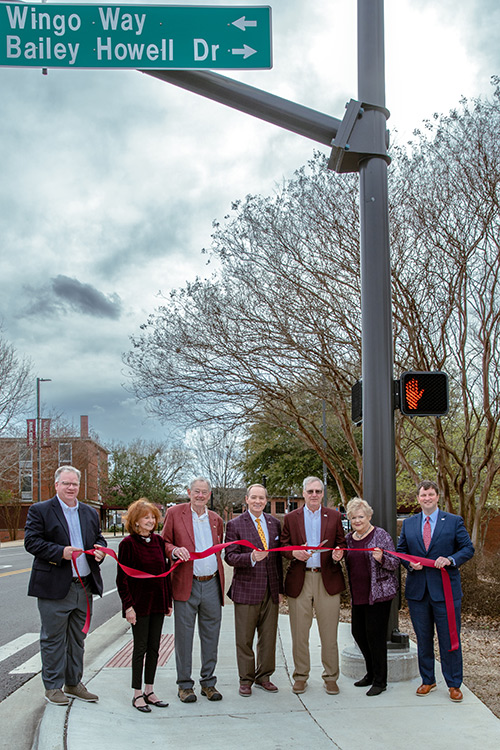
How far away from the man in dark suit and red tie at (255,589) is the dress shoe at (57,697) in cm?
161

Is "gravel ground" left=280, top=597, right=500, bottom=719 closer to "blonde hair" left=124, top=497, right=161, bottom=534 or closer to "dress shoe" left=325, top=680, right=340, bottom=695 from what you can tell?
"dress shoe" left=325, top=680, right=340, bottom=695

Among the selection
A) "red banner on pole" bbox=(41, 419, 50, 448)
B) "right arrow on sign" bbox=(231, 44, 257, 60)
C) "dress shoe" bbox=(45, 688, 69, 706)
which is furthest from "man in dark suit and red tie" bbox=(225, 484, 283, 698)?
"red banner on pole" bbox=(41, 419, 50, 448)

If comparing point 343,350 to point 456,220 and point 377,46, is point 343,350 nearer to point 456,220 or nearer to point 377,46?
point 456,220

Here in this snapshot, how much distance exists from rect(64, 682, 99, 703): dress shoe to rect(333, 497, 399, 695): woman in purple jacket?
2477 millimetres

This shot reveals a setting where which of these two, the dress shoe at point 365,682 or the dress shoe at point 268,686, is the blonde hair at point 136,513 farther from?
the dress shoe at point 365,682

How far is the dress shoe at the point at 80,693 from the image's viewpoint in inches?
243

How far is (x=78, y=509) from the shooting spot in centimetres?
662

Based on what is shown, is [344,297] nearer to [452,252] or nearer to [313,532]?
[452,252]

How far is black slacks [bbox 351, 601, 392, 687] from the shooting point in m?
6.48

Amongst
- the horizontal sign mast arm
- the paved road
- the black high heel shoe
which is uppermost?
the horizontal sign mast arm

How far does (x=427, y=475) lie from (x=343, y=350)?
10646 millimetres

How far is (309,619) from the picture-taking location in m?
6.72

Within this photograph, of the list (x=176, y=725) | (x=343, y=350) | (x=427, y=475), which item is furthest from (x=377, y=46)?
(x=427, y=475)

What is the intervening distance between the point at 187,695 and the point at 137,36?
6236 millimetres
